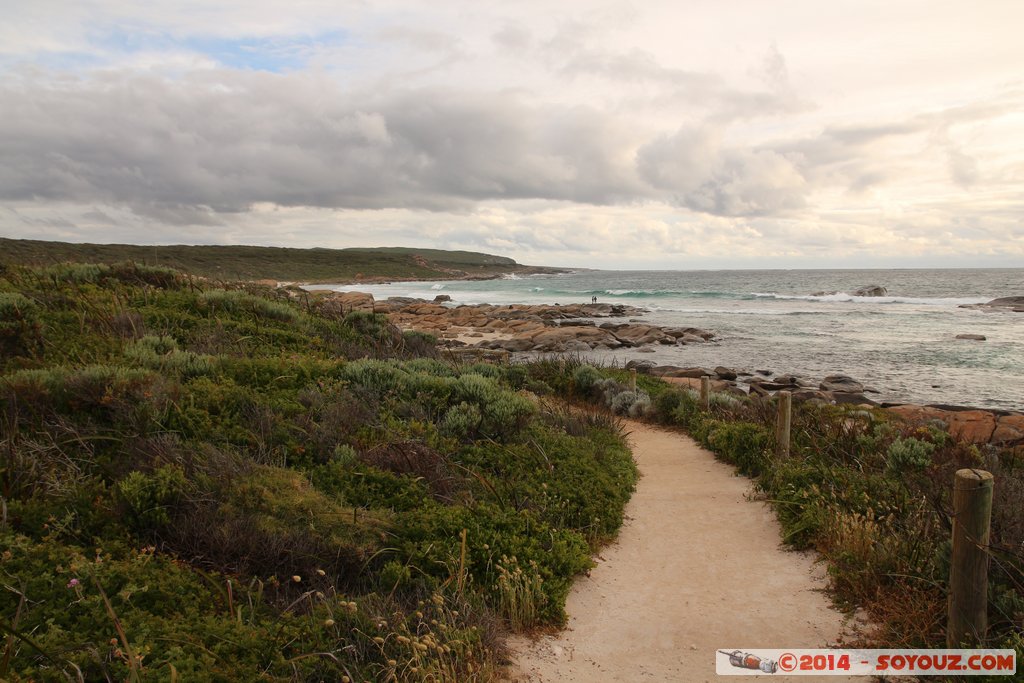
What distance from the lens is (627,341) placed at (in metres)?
31.7

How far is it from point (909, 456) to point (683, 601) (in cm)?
355

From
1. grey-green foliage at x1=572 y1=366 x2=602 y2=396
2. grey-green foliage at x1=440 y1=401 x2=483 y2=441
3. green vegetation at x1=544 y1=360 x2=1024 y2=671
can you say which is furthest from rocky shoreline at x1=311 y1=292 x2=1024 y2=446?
grey-green foliage at x1=440 y1=401 x2=483 y2=441

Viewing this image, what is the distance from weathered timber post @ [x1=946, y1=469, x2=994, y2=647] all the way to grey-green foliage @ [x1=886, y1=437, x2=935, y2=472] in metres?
3.17

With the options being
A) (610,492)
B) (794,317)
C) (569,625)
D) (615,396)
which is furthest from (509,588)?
(794,317)

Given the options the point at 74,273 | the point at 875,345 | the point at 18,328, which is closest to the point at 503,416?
the point at 18,328

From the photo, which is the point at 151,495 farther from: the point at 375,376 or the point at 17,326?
the point at 17,326

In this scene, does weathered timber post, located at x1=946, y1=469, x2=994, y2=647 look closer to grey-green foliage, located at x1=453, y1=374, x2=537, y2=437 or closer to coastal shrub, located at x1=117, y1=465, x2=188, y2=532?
grey-green foliage, located at x1=453, y1=374, x2=537, y2=437

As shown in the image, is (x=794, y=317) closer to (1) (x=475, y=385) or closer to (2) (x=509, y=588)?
(1) (x=475, y=385)

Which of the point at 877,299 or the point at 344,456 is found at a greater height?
the point at 877,299

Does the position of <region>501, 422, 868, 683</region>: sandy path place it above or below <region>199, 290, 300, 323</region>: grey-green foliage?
below

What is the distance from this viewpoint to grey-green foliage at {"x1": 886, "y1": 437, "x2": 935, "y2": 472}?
6.95 metres

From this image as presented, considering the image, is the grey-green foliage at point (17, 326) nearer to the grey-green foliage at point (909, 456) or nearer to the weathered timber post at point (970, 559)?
the weathered timber post at point (970, 559)

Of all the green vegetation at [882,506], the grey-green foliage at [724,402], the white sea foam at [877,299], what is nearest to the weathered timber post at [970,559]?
the green vegetation at [882,506]

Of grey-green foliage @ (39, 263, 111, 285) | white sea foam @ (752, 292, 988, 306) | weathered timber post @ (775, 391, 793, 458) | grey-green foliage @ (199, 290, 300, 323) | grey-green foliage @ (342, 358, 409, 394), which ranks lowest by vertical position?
weathered timber post @ (775, 391, 793, 458)
